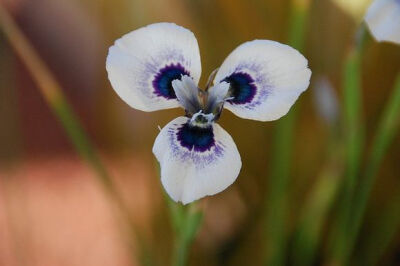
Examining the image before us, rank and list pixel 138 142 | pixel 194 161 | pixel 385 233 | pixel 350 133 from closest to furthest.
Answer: pixel 194 161, pixel 350 133, pixel 385 233, pixel 138 142

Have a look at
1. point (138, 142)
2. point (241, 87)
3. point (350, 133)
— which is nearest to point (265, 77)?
point (241, 87)

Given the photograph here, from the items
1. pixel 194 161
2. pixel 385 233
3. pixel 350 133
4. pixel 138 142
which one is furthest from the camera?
pixel 138 142

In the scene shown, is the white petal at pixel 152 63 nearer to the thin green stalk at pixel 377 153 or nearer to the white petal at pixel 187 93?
the white petal at pixel 187 93

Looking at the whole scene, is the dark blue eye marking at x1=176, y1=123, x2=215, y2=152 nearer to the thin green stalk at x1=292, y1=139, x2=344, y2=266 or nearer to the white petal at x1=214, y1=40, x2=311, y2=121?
the white petal at x1=214, y1=40, x2=311, y2=121

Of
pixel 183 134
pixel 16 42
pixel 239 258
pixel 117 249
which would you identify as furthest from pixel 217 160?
pixel 117 249

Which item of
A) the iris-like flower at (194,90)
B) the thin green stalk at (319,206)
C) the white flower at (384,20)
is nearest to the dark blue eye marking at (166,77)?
the iris-like flower at (194,90)

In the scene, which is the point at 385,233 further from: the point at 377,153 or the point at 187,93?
the point at 187,93

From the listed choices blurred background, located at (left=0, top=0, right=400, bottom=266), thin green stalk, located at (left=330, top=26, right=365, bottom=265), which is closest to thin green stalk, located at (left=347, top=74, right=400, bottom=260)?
thin green stalk, located at (left=330, top=26, right=365, bottom=265)
